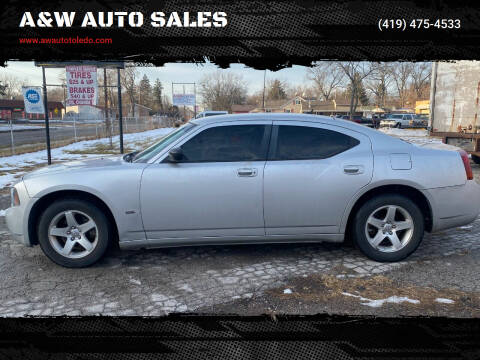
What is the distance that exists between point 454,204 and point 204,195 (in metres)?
2.64

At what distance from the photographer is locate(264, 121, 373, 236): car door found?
3607 millimetres

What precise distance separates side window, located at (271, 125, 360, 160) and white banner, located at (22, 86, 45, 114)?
10319 millimetres

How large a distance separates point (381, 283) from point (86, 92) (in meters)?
12.6

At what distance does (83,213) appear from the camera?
11.7 feet

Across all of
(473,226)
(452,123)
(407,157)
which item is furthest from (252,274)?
(452,123)

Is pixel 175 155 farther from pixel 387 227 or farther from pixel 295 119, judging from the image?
pixel 387 227

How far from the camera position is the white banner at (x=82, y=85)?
501 inches

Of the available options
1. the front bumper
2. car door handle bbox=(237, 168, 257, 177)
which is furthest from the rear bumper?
the front bumper

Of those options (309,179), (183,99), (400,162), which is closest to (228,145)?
(309,179)

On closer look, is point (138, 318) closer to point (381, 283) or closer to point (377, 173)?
point (381, 283)

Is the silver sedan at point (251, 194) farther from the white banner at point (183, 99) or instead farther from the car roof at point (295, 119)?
the white banner at point (183, 99)

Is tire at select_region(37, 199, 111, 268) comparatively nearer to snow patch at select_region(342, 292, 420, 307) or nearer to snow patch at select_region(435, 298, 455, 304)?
snow patch at select_region(342, 292, 420, 307)

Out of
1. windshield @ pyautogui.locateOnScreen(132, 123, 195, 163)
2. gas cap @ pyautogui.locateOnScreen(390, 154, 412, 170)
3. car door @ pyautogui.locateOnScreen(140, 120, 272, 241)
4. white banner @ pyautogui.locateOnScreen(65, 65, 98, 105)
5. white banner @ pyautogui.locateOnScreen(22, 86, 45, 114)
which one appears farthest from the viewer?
white banner @ pyautogui.locateOnScreen(65, 65, 98, 105)

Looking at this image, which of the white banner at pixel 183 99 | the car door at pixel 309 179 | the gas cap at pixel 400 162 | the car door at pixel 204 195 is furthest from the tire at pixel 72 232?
the white banner at pixel 183 99
